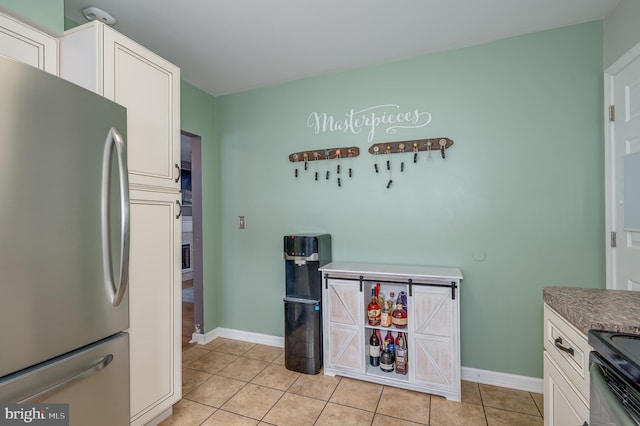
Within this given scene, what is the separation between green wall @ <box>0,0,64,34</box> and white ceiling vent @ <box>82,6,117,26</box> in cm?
33

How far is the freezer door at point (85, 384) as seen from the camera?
927 mm

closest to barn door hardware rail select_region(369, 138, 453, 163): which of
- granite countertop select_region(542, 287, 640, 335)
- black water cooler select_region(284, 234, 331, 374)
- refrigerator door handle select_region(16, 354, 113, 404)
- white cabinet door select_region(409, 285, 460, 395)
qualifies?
black water cooler select_region(284, 234, 331, 374)

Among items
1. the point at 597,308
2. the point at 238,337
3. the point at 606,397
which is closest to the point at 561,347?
the point at 597,308

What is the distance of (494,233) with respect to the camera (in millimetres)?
2188

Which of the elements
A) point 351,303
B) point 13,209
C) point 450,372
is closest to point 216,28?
point 13,209

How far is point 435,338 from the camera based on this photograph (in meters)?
2.01

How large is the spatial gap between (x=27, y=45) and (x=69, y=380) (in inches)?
60.3

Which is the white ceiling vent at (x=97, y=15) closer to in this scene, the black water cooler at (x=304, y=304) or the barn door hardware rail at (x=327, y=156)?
the barn door hardware rail at (x=327, y=156)

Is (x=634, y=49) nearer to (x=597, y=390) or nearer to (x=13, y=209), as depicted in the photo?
(x=597, y=390)

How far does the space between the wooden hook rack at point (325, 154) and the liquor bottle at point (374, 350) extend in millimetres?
1528

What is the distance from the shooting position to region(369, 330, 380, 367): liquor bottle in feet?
7.47

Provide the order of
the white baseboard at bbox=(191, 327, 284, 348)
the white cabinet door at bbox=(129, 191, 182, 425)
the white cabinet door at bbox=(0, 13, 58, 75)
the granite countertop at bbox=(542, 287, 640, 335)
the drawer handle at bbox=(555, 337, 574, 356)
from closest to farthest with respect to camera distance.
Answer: the granite countertop at bbox=(542, 287, 640, 335)
the drawer handle at bbox=(555, 337, 574, 356)
the white cabinet door at bbox=(0, 13, 58, 75)
the white cabinet door at bbox=(129, 191, 182, 425)
the white baseboard at bbox=(191, 327, 284, 348)

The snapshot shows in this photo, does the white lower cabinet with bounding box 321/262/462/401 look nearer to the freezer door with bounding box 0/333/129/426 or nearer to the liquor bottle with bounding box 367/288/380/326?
the liquor bottle with bounding box 367/288/380/326

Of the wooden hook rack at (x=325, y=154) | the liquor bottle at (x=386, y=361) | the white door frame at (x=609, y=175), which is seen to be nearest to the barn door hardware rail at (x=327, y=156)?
the wooden hook rack at (x=325, y=154)
